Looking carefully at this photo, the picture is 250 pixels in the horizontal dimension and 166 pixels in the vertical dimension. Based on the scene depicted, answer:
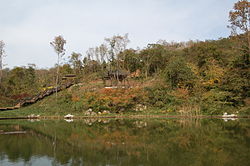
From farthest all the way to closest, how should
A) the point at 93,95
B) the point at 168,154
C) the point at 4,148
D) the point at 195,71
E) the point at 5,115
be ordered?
the point at 195,71, the point at 93,95, the point at 5,115, the point at 4,148, the point at 168,154

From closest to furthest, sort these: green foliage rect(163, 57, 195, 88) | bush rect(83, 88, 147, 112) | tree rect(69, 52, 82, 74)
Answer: bush rect(83, 88, 147, 112)
green foliage rect(163, 57, 195, 88)
tree rect(69, 52, 82, 74)

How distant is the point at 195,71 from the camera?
29516 mm

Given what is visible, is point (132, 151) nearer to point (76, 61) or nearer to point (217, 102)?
point (217, 102)

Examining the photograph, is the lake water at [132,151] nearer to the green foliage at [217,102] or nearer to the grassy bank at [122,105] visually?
the green foliage at [217,102]

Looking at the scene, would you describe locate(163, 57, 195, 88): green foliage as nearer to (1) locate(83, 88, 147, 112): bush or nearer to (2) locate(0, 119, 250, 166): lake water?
(1) locate(83, 88, 147, 112): bush

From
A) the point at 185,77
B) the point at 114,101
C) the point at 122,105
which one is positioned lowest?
the point at 122,105

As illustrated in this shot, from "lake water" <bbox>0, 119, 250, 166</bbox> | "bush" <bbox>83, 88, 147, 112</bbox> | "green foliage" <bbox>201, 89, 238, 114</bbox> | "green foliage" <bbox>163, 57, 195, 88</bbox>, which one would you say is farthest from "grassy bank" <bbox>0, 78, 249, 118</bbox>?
"lake water" <bbox>0, 119, 250, 166</bbox>

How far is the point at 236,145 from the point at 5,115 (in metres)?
23.1

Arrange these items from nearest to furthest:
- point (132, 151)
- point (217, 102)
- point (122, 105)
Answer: point (132, 151), point (217, 102), point (122, 105)

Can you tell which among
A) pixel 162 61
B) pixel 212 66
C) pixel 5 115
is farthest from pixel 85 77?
pixel 212 66

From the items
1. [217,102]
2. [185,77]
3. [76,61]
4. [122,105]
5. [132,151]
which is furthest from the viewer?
[76,61]

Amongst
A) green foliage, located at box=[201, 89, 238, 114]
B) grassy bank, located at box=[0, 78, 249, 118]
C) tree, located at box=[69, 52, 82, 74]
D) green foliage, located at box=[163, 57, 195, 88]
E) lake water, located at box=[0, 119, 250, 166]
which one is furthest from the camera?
tree, located at box=[69, 52, 82, 74]

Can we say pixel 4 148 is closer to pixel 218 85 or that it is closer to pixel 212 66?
pixel 218 85

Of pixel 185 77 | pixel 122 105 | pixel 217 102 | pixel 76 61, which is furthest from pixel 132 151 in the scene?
pixel 76 61
